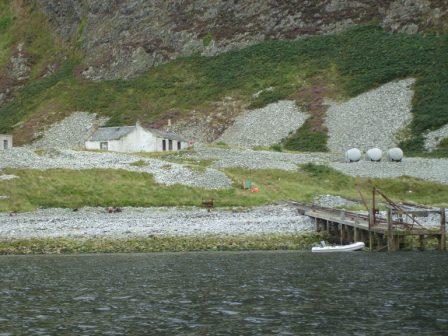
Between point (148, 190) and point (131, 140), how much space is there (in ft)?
114

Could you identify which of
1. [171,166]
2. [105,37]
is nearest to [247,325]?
[171,166]

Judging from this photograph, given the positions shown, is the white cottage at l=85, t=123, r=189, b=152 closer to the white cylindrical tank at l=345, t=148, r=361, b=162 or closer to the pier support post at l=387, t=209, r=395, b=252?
the white cylindrical tank at l=345, t=148, r=361, b=162

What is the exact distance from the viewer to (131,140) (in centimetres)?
9262

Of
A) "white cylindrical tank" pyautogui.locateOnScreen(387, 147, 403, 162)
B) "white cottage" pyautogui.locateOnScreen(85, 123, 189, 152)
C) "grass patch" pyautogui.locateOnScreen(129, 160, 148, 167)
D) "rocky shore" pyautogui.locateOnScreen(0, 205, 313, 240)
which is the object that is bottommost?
"rocky shore" pyautogui.locateOnScreen(0, 205, 313, 240)

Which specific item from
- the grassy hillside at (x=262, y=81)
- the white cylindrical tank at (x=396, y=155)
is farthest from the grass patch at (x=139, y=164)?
the grassy hillside at (x=262, y=81)

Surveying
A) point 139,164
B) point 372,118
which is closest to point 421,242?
point 139,164

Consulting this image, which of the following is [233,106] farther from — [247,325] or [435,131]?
[247,325]

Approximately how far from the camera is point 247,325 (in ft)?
70.9

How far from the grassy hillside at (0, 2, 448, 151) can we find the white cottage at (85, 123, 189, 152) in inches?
733

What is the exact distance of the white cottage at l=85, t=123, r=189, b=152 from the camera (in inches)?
3644

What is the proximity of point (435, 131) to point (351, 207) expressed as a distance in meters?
40.9

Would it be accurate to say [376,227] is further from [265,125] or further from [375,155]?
[265,125]

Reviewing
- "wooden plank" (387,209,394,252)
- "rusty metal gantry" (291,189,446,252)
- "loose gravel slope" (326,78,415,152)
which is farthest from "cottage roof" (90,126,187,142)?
"wooden plank" (387,209,394,252)

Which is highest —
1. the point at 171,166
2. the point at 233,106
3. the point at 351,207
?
the point at 233,106
